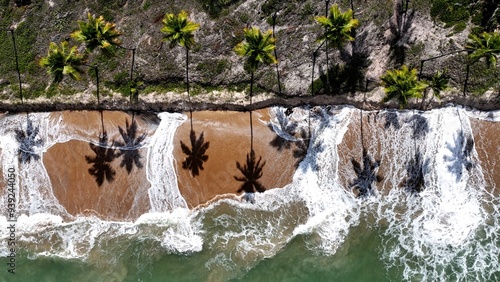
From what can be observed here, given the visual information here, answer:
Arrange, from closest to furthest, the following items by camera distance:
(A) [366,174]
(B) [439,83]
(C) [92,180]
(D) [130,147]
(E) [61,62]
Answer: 1. (E) [61,62]
2. (B) [439,83]
3. (A) [366,174]
4. (C) [92,180]
5. (D) [130,147]

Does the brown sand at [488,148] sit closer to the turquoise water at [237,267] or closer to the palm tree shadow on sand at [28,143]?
the turquoise water at [237,267]

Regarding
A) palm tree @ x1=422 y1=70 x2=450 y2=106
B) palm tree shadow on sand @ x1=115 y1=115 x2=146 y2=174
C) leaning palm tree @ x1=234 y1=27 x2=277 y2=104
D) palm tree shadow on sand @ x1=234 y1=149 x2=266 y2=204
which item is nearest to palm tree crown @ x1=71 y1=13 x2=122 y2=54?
palm tree shadow on sand @ x1=115 y1=115 x2=146 y2=174

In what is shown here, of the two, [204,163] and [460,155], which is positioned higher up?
[460,155]

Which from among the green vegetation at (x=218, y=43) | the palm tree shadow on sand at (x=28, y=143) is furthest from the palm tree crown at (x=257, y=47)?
the palm tree shadow on sand at (x=28, y=143)

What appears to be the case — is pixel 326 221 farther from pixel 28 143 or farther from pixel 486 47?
pixel 28 143

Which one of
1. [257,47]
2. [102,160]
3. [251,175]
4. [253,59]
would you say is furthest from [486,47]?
[102,160]

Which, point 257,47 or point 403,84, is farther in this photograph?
point 257,47

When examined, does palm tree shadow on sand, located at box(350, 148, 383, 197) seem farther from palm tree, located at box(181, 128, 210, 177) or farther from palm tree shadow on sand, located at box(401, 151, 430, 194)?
palm tree, located at box(181, 128, 210, 177)
